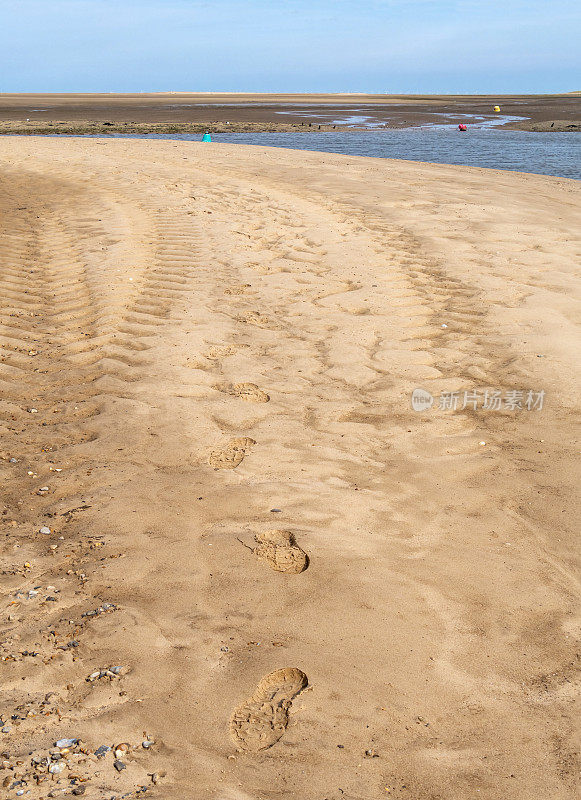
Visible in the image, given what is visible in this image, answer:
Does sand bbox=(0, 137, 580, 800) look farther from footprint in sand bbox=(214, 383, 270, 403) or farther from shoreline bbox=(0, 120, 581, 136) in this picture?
shoreline bbox=(0, 120, 581, 136)

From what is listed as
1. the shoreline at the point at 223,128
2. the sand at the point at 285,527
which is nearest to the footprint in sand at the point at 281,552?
the sand at the point at 285,527

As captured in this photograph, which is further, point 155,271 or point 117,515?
point 155,271

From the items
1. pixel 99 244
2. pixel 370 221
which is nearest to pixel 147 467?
pixel 99 244

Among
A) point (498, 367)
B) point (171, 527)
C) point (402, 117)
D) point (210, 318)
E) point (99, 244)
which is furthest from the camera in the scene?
point (402, 117)

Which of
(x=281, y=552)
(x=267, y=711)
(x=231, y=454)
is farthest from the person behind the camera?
(x=231, y=454)

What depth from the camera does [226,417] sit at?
3.47 meters

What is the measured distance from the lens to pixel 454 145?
1958cm

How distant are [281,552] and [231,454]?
751 millimetres

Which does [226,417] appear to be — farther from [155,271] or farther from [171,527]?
[155,271]

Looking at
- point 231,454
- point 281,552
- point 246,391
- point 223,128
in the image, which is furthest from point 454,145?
point 281,552

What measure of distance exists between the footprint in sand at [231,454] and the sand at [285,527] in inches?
0.5

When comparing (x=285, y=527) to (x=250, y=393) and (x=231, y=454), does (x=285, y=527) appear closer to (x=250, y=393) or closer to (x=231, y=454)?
(x=231, y=454)

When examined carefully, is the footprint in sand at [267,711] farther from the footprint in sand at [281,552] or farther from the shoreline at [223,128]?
the shoreline at [223,128]

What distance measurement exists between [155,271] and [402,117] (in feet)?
105
